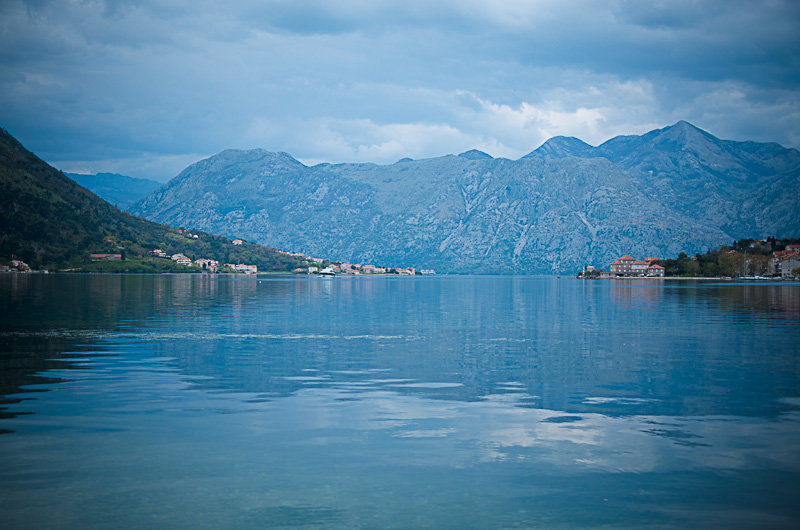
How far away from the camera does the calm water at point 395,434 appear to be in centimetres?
1208

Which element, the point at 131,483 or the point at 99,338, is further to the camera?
the point at 99,338

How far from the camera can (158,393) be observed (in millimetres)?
22875

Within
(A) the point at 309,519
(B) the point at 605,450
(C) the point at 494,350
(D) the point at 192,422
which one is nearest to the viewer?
(A) the point at 309,519

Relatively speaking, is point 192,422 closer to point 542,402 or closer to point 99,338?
point 542,402

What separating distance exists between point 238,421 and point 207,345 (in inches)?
742

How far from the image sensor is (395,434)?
17.2m

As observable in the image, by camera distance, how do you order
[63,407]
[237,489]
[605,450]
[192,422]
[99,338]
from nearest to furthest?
1. [237,489]
2. [605,450]
3. [192,422]
4. [63,407]
5. [99,338]

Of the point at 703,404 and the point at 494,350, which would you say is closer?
the point at 703,404

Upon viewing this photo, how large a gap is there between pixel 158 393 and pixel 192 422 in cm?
512

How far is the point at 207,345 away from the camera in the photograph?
3644cm

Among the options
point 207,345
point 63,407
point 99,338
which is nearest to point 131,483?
point 63,407

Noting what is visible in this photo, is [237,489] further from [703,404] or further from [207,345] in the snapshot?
[207,345]

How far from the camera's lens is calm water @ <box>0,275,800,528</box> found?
12.1 metres

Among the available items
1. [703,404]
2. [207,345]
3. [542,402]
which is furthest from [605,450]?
[207,345]
